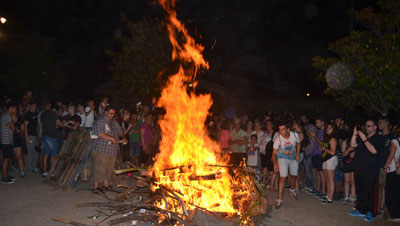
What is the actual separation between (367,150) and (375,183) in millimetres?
713

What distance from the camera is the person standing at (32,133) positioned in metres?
11.1

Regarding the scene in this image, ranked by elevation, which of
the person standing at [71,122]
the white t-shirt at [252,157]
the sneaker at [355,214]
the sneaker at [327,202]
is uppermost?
the person standing at [71,122]

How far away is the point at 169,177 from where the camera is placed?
6.96 metres

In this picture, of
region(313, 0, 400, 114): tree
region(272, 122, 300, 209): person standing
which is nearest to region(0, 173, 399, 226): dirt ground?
region(272, 122, 300, 209): person standing

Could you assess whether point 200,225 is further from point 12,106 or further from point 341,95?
point 341,95

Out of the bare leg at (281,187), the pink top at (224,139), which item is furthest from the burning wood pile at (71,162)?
the bare leg at (281,187)

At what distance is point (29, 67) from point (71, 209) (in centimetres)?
2621

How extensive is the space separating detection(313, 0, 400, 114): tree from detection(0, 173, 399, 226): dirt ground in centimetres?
694

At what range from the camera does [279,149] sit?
26.7 feet

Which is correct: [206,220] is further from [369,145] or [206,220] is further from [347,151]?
[347,151]

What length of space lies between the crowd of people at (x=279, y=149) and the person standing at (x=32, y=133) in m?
0.03

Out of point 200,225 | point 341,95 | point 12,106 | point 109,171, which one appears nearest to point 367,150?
point 200,225

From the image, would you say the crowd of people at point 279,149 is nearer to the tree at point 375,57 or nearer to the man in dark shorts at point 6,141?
the man in dark shorts at point 6,141

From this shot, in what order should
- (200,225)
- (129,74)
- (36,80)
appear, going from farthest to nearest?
(36,80) < (129,74) < (200,225)
